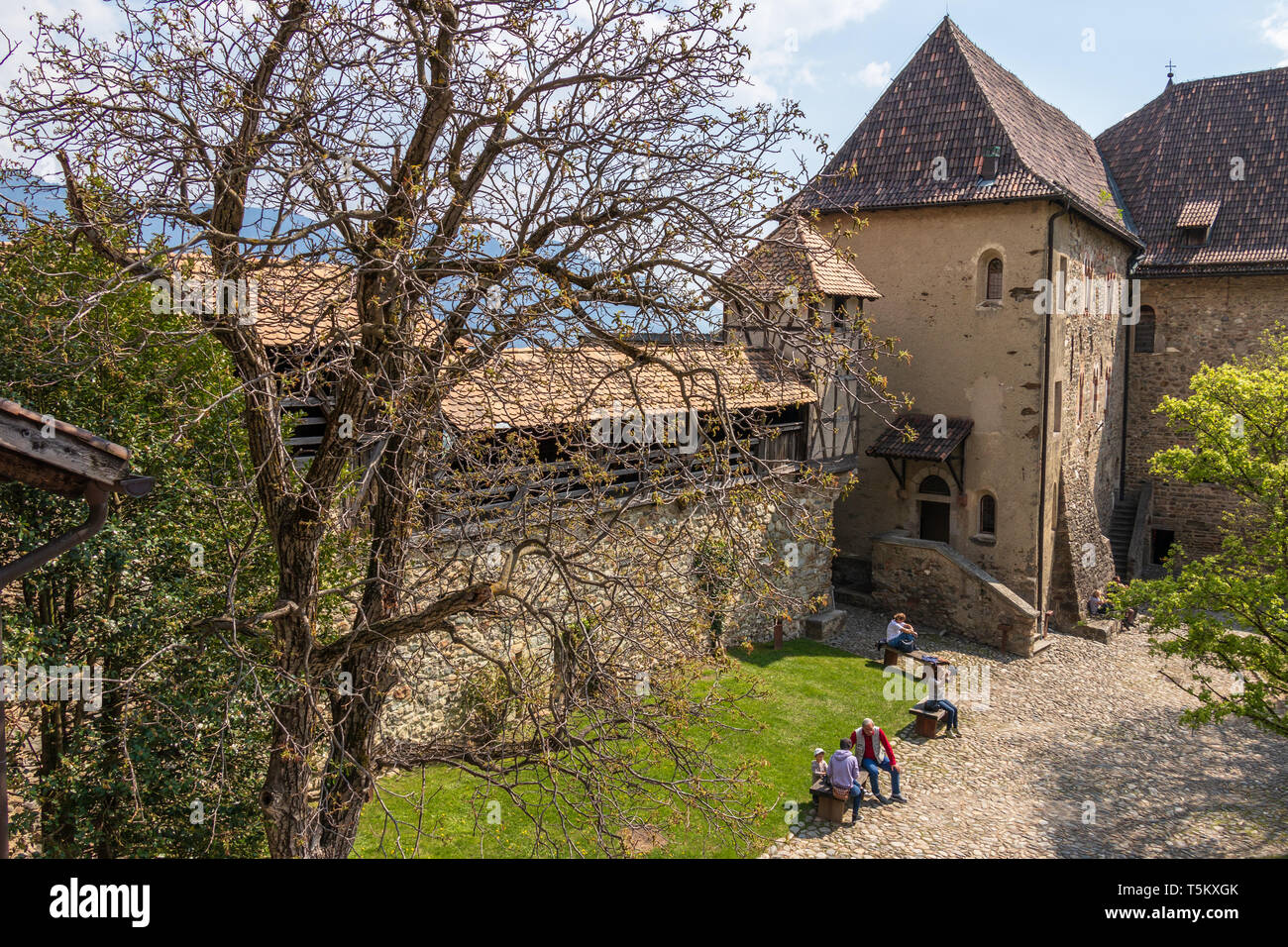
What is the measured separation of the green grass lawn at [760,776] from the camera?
836 cm

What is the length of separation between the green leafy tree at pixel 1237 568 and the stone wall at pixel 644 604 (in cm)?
476

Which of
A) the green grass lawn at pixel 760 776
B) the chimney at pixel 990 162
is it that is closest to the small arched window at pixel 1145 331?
the chimney at pixel 990 162

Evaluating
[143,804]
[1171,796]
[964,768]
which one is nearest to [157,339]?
[143,804]

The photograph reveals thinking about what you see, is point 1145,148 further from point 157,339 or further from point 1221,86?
point 157,339

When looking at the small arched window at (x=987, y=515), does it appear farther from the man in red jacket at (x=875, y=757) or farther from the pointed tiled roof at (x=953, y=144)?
the man in red jacket at (x=875, y=757)

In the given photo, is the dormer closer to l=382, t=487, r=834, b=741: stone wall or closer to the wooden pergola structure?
l=382, t=487, r=834, b=741: stone wall

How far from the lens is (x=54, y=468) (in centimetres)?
389

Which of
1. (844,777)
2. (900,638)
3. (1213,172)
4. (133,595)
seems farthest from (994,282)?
(133,595)

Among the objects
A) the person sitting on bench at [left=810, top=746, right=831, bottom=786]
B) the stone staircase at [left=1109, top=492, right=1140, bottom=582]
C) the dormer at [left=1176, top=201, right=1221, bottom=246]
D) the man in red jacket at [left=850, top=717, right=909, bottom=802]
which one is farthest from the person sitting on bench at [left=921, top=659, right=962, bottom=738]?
the dormer at [left=1176, top=201, right=1221, bottom=246]

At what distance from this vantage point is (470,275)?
5230 mm

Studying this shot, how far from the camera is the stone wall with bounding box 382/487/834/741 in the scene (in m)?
5.91

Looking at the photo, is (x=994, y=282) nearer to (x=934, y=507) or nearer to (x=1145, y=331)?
(x=934, y=507)
